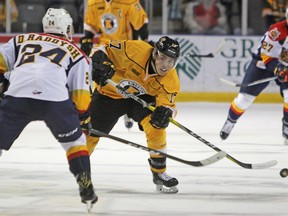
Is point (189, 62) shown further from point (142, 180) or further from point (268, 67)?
point (142, 180)

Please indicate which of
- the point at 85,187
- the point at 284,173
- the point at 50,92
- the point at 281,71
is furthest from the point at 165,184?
the point at 281,71

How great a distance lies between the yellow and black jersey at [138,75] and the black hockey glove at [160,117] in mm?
129

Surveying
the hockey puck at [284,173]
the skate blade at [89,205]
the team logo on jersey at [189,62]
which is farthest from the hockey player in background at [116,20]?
the skate blade at [89,205]

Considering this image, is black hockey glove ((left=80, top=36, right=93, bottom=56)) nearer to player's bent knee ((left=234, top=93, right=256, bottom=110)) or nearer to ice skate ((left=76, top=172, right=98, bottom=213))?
player's bent knee ((left=234, top=93, right=256, bottom=110))

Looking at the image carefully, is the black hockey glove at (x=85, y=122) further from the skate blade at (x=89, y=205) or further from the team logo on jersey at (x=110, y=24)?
the team logo on jersey at (x=110, y=24)

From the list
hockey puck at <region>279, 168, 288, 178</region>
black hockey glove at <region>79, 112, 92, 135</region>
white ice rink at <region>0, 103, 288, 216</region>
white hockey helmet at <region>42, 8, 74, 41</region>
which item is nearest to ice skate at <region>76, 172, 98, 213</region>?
white ice rink at <region>0, 103, 288, 216</region>

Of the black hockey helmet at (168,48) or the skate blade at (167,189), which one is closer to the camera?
the black hockey helmet at (168,48)

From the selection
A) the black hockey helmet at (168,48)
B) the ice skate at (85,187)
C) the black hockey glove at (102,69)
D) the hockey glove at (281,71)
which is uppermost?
the black hockey helmet at (168,48)

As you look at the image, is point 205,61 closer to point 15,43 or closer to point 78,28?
point 78,28

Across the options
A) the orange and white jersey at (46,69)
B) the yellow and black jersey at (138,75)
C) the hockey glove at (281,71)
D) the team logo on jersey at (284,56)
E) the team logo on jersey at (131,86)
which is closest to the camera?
the orange and white jersey at (46,69)

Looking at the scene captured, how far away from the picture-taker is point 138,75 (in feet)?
15.8

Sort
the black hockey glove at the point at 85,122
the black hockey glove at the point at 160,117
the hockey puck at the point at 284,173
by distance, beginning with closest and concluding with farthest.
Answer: the black hockey glove at the point at 85,122 < the black hockey glove at the point at 160,117 < the hockey puck at the point at 284,173

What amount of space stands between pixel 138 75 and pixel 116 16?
2.88 meters

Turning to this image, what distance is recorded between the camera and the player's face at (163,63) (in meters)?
4.61
